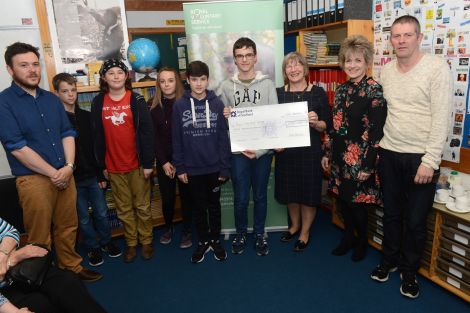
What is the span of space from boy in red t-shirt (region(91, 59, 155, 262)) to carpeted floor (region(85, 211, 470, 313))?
0.51 meters

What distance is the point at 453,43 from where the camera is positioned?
7.97 feet

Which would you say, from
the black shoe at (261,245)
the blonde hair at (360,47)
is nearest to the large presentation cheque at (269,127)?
the blonde hair at (360,47)

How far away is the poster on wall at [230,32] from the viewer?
312cm

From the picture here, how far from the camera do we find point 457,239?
2.30m

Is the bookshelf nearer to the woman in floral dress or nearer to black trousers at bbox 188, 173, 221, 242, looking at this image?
the woman in floral dress

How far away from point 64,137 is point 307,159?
5.97 feet

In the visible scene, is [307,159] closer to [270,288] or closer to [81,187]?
[270,288]

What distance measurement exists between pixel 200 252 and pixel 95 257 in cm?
92

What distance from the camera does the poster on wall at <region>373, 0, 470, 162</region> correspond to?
7.75ft

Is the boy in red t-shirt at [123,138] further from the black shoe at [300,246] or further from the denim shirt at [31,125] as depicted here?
the black shoe at [300,246]

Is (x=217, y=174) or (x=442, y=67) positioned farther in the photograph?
(x=217, y=174)

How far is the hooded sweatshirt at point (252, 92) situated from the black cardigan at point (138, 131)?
2.19ft

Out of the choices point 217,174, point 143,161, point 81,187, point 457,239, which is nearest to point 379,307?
point 457,239

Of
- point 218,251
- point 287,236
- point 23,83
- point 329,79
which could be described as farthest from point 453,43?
point 23,83
